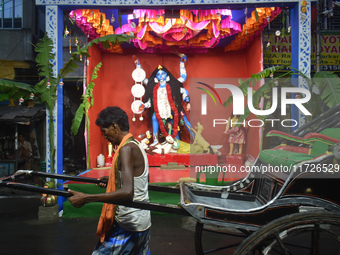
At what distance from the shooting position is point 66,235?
15.0 feet

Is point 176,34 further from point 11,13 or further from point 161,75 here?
point 11,13

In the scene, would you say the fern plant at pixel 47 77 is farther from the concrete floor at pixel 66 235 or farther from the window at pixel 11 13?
the window at pixel 11 13

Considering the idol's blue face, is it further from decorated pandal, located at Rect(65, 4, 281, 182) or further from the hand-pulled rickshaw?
the hand-pulled rickshaw

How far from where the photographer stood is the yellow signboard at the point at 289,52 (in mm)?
8367

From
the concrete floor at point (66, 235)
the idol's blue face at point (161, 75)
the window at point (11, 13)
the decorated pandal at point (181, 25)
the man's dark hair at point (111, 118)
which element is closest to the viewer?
the man's dark hair at point (111, 118)

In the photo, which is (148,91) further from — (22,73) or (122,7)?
(22,73)

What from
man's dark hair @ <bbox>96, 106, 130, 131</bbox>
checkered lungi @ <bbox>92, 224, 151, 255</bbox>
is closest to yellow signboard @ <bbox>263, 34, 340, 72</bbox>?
man's dark hair @ <bbox>96, 106, 130, 131</bbox>

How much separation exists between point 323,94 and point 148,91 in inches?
175

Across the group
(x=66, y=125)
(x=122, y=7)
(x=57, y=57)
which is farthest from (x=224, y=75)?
(x=66, y=125)

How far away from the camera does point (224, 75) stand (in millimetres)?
8727

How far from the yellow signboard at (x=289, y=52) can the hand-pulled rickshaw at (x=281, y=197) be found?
224 inches

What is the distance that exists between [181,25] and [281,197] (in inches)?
212

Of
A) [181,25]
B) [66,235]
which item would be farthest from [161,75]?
[66,235]

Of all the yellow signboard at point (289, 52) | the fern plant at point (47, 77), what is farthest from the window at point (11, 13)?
the yellow signboard at point (289, 52)
